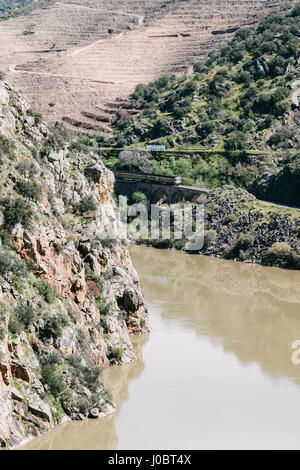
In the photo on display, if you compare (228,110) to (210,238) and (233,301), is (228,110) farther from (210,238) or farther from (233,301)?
(233,301)

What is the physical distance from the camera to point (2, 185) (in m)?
34.0

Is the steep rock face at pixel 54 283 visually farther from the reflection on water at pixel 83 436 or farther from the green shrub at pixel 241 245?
the green shrub at pixel 241 245

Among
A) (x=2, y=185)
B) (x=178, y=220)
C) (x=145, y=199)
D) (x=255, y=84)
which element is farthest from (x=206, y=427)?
(x=255, y=84)

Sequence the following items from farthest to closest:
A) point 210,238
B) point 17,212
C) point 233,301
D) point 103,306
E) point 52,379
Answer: point 210,238 → point 233,301 → point 103,306 → point 17,212 → point 52,379

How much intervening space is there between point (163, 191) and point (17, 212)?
57.6 metres

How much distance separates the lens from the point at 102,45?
150 meters

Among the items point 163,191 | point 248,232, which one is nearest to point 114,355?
point 248,232

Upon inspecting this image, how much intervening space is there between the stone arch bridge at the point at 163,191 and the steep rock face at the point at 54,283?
120 ft

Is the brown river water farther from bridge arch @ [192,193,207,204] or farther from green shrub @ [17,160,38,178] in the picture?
bridge arch @ [192,193,207,204]

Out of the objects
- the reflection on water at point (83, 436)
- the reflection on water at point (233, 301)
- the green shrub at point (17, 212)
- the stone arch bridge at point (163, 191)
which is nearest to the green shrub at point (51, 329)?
the reflection on water at point (83, 436)

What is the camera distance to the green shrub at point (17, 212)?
31.7m

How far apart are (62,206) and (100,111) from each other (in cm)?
8294

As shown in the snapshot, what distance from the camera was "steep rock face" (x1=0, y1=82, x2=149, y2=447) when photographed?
28031 mm
